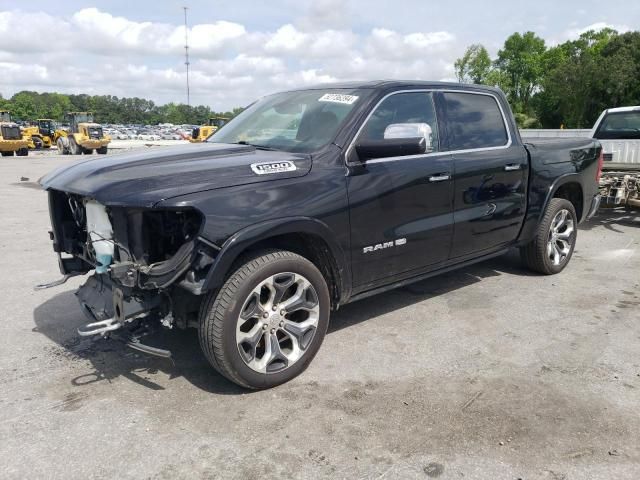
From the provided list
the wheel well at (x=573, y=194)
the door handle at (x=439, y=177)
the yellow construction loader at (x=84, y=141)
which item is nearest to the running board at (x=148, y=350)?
the door handle at (x=439, y=177)

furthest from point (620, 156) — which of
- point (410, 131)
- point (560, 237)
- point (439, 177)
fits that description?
point (410, 131)

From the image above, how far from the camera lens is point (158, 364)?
379 centimetres

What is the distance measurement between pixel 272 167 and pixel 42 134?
46.2 metres

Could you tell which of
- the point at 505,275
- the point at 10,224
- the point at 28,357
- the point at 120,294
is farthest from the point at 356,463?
the point at 10,224

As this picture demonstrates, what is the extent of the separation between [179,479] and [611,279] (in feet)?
16.3

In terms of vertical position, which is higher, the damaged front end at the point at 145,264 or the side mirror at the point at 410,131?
the side mirror at the point at 410,131

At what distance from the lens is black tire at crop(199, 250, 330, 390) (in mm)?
3107

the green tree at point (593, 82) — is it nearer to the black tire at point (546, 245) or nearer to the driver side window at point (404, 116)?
the black tire at point (546, 245)

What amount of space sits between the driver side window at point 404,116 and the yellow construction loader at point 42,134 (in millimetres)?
40400

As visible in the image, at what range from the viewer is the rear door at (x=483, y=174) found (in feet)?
14.7

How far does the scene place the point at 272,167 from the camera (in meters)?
3.38

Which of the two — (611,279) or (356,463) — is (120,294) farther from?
(611,279)

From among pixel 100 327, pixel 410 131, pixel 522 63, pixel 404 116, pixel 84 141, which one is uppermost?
pixel 522 63

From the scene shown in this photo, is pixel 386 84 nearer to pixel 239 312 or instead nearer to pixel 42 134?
pixel 239 312
